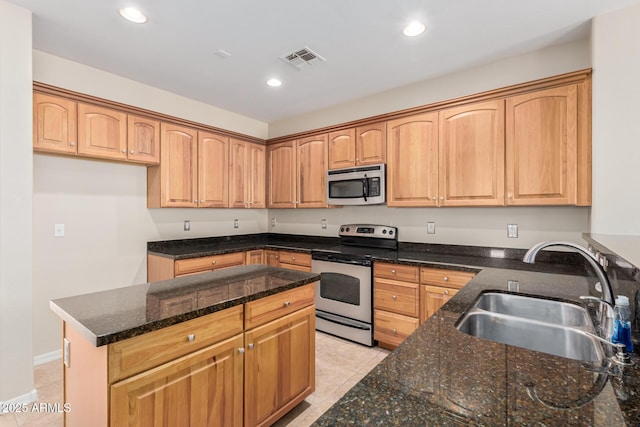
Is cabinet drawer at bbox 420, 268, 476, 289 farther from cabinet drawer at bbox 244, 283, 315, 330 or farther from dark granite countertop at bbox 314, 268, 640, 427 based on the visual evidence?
dark granite countertop at bbox 314, 268, 640, 427

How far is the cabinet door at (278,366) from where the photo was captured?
163 centimetres

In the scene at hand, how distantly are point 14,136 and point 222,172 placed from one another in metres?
1.96

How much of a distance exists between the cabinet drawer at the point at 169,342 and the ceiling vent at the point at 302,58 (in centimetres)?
217

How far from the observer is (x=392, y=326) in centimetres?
288

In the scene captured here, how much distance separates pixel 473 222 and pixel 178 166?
10.5 feet

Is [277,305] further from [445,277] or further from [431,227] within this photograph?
[431,227]

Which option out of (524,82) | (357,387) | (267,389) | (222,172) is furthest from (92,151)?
(524,82)

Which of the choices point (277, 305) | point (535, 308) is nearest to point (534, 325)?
point (535, 308)

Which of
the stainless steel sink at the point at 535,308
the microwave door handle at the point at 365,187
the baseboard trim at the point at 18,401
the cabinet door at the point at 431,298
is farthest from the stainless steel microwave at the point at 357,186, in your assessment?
the baseboard trim at the point at 18,401

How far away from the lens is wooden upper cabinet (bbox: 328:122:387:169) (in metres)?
3.35

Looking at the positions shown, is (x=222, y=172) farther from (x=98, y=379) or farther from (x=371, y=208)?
(x=98, y=379)

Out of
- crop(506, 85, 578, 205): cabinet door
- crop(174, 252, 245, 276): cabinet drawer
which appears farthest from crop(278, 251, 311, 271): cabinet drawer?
crop(506, 85, 578, 205): cabinet door

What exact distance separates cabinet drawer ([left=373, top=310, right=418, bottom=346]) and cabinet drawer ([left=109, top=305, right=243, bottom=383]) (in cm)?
173

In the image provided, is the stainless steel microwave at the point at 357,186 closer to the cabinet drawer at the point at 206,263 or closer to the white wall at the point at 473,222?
the white wall at the point at 473,222
